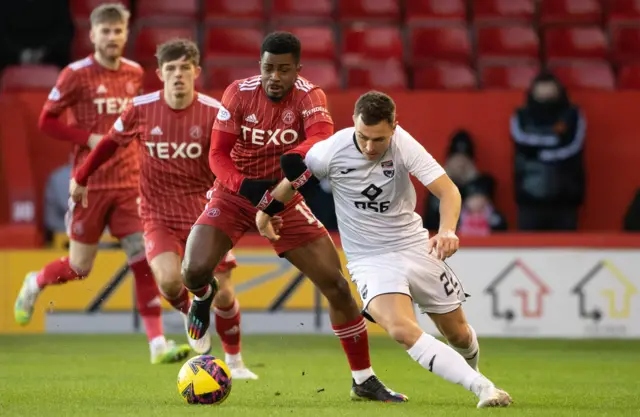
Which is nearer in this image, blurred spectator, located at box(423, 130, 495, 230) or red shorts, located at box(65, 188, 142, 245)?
red shorts, located at box(65, 188, 142, 245)

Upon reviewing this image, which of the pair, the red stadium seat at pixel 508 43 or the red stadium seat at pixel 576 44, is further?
the red stadium seat at pixel 576 44

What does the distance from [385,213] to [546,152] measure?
6.30 meters

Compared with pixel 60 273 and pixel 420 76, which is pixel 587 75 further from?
pixel 60 273

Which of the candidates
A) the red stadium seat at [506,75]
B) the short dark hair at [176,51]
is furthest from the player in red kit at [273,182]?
the red stadium seat at [506,75]

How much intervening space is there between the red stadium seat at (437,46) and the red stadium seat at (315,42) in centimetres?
93

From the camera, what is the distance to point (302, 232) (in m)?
7.78

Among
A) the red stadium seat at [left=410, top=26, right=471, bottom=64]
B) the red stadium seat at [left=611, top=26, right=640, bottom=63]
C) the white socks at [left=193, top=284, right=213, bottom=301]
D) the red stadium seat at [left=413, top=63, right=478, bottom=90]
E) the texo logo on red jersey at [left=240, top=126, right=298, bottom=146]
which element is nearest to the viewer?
the texo logo on red jersey at [left=240, top=126, right=298, bottom=146]

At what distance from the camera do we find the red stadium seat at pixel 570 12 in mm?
15250

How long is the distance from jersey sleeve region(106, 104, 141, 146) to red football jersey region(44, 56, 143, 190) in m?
1.07

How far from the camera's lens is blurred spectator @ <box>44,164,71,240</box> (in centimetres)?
1299

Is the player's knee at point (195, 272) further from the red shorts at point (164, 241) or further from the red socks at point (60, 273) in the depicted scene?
the red socks at point (60, 273)

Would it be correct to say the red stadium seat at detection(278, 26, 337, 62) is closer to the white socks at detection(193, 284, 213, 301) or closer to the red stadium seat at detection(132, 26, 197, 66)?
the red stadium seat at detection(132, 26, 197, 66)

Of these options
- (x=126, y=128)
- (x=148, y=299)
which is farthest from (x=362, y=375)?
(x=148, y=299)

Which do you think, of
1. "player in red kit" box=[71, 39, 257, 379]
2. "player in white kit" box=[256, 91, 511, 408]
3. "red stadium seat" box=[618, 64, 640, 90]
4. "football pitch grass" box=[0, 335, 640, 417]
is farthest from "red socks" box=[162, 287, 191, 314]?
"red stadium seat" box=[618, 64, 640, 90]
